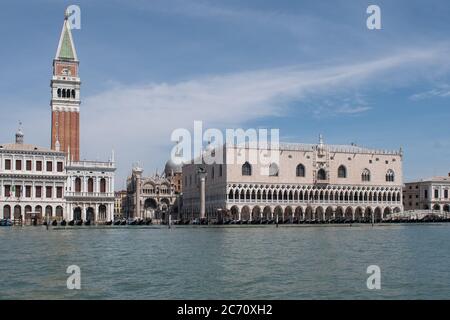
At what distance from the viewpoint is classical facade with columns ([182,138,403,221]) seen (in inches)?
2756

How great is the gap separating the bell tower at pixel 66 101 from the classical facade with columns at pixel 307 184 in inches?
551

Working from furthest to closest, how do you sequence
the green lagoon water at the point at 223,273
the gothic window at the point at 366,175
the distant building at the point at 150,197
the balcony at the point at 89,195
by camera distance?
the distant building at the point at 150,197 → the gothic window at the point at 366,175 → the balcony at the point at 89,195 → the green lagoon water at the point at 223,273

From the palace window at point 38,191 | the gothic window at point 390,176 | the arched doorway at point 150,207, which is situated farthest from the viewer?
the arched doorway at point 150,207

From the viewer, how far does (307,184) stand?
72688 mm

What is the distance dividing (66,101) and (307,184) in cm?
2824

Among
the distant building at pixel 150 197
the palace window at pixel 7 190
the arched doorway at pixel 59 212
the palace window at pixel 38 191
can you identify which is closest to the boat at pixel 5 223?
the palace window at pixel 7 190

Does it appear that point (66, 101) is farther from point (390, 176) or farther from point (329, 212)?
point (390, 176)

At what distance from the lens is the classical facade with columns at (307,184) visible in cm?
7000

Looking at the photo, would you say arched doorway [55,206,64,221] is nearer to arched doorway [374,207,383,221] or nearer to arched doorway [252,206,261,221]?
arched doorway [252,206,261,221]

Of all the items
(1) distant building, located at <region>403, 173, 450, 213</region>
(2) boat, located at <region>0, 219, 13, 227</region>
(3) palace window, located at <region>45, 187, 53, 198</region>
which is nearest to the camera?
(2) boat, located at <region>0, 219, 13, 227</region>

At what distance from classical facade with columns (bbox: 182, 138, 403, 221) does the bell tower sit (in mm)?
14005

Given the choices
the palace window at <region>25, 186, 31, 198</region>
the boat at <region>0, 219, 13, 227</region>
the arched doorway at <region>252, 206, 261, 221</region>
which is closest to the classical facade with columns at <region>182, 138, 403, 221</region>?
the arched doorway at <region>252, 206, 261, 221</region>

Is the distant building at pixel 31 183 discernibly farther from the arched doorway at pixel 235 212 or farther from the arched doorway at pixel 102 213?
the arched doorway at pixel 235 212
